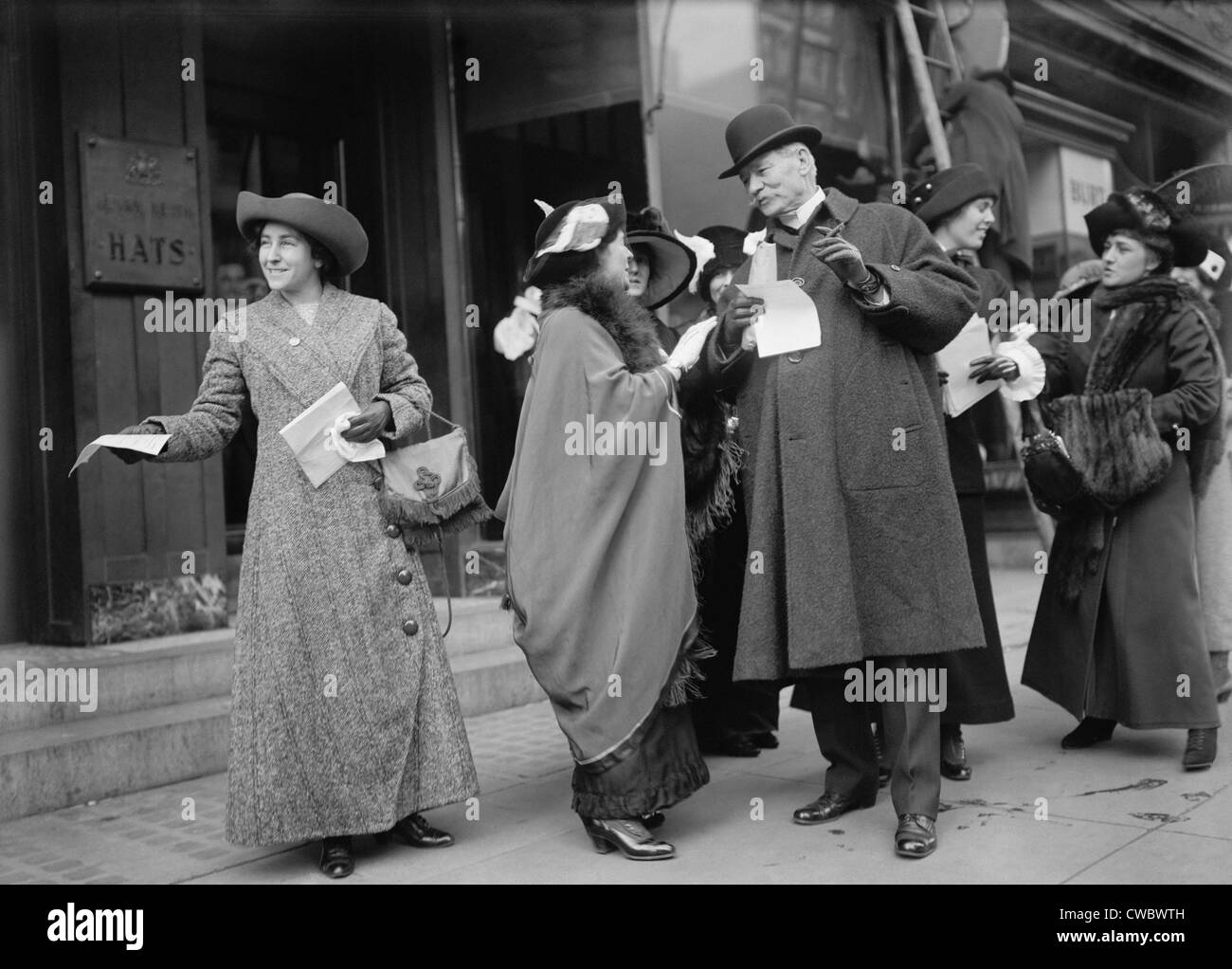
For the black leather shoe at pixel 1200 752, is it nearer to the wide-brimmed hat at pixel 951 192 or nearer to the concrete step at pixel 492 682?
the wide-brimmed hat at pixel 951 192

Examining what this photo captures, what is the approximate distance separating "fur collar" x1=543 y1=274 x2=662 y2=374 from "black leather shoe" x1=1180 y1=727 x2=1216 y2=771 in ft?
7.85

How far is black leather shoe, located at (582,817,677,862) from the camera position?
3.66 metres

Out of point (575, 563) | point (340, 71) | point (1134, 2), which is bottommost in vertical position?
point (575, 563)

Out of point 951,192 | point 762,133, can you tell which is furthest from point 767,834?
point 951,192

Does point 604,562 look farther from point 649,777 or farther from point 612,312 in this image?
point 612,312

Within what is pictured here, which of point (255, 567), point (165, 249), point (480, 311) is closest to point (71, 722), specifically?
point (255, 567)

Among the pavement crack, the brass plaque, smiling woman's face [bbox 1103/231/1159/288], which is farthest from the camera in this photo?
the brass plaque

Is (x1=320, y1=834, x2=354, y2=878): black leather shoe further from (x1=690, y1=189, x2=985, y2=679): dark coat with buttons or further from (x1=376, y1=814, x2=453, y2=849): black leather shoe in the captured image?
(x1=690, y1=189, x2=985, y2=679): dark coat with buttons

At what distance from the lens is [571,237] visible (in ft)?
12.4

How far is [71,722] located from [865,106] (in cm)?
701

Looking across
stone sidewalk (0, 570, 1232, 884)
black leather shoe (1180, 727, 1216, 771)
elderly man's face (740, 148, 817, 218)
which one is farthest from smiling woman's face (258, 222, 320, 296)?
black leather shoe (1180, 727, 1216, 771)
